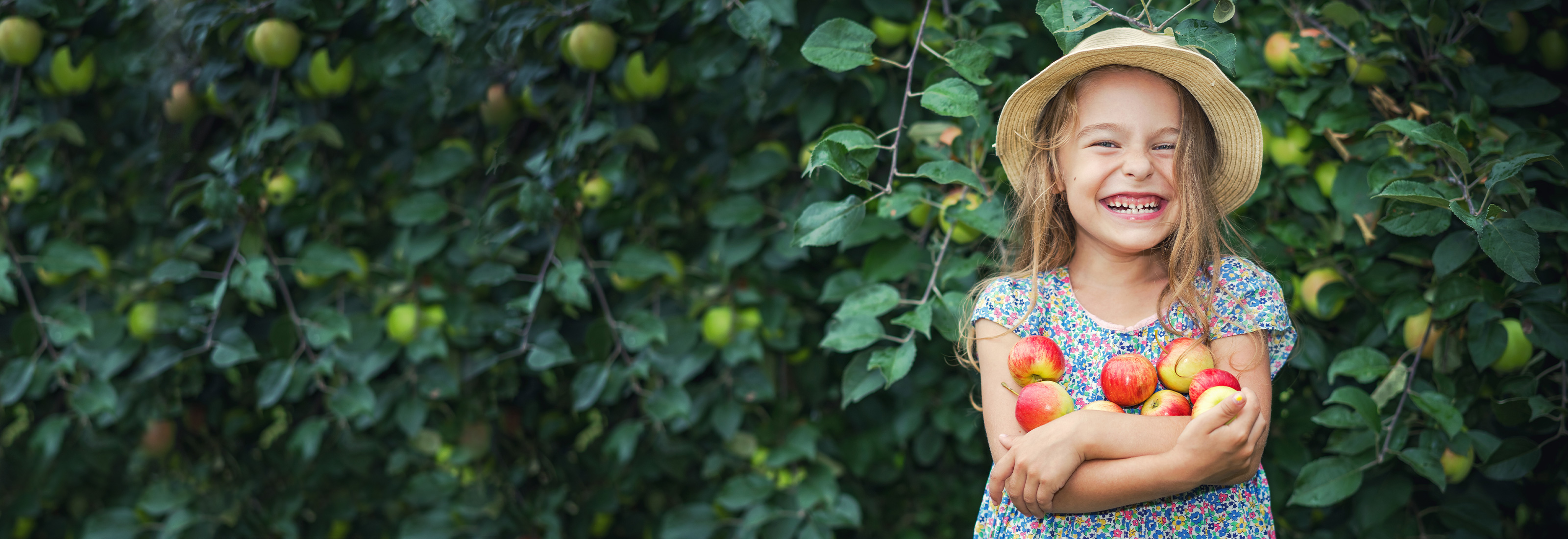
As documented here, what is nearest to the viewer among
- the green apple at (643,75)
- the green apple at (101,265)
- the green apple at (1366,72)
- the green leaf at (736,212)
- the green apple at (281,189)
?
the green apple at (1366,72)

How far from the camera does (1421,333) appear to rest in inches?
55.7

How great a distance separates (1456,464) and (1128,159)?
90 centimetres

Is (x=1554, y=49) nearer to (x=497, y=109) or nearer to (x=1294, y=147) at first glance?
(x=1294, y=147)

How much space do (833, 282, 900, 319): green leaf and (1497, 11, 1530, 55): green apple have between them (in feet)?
3.77

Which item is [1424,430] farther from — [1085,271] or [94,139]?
[94,139]

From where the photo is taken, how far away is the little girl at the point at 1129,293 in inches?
35.6

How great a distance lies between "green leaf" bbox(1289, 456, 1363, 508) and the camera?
1350 millimetres

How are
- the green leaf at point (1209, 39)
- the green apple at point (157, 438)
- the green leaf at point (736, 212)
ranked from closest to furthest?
the green leaf at point (1209, 39) → the green leaf at point (736, 212) → the green apple at point (157, 438)

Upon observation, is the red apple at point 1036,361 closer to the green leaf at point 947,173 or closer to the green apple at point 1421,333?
the green leaf at point 947,173

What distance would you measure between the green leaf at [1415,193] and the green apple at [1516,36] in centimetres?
62

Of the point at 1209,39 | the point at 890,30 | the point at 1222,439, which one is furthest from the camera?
the point at 890,30

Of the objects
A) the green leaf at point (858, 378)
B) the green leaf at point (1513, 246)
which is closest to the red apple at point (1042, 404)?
the green leaf at point (858, 378)

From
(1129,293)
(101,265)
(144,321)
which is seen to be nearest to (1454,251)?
(1129,293)

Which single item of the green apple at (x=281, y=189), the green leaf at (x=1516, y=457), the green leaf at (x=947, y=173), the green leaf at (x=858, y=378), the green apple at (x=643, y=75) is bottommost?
the green apple at (x=281, y=189)
